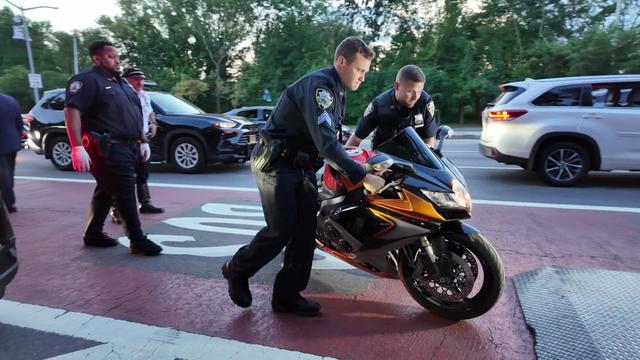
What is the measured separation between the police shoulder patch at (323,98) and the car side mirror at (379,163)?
410 mm

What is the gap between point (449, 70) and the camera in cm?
2789

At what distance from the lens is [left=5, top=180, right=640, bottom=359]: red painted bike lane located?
9.06 ft

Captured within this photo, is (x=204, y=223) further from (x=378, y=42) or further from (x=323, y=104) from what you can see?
(x=378, y=42)

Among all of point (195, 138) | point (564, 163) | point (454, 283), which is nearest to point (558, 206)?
point (564, 163)

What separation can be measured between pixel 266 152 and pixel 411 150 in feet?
3.02

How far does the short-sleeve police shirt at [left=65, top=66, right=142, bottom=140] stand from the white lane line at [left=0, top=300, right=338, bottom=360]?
158cm

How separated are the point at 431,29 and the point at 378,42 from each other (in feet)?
13.7

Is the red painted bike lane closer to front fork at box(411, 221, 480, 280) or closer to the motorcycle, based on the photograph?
the motorcycle

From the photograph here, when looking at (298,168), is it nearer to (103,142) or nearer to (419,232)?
(419,232)

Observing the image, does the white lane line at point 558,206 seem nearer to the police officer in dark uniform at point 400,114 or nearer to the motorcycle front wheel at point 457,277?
the police officer in dark uniform at point 400,114

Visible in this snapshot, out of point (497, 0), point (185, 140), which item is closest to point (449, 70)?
point (497, 0)

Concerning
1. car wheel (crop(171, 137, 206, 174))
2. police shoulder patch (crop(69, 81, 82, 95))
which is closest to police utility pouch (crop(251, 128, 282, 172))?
police shoulder patch (crop(69, 81, 82, 95))

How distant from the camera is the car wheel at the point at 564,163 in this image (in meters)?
7.16

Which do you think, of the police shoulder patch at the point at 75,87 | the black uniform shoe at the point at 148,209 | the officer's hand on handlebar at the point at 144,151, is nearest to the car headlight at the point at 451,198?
the police shoulder patch at the point at 75,87
